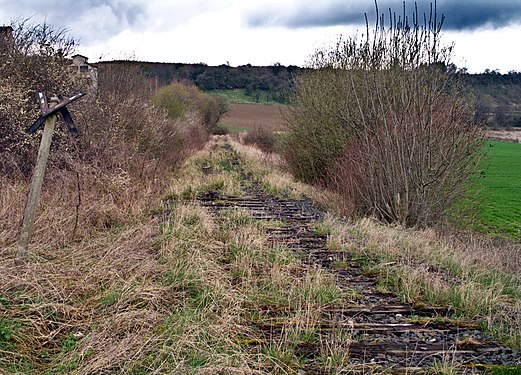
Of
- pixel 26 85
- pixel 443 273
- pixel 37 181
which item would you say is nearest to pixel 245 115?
pixel 26 85

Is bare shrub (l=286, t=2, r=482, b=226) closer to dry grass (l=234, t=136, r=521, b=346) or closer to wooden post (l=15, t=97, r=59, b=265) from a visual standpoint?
dry grass (l=234, t=136, r=521, b=346)

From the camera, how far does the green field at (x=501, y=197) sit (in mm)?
18273

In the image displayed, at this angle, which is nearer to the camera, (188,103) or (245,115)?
(188,103)

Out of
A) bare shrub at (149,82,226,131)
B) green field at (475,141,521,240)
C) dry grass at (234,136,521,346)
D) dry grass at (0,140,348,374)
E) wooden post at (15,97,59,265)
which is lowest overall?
green field at (475,141,521,240)

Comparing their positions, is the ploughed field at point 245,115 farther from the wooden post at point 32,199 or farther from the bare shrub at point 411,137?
the wooden post at point 32,199

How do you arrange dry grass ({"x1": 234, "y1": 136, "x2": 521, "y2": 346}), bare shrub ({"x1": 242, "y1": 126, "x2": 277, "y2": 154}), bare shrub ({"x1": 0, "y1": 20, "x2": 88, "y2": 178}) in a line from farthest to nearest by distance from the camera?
bare shrub ({"x1": 242, "y1": 126, "x2": 277, "y2": 154})
bare shrub ({"x1": 0, "y1": 20, "x2": 88, "y2": 178})
dry grass ({"x1": 234, "y1": 136, "x2": 521, "y2": 346})

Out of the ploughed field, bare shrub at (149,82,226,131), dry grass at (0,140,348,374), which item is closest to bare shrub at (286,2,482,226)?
dry grass at (0,140,348,374)

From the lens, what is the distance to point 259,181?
19406 mm

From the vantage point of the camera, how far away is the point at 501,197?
1096 inches

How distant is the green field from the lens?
60.0ft

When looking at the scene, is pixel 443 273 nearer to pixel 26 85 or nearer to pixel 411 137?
pixel 411 137

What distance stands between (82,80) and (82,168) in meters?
4.76

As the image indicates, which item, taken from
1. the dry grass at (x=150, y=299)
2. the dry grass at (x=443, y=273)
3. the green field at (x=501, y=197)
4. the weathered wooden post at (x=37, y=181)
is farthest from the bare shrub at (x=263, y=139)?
the weathered wooden post at (x=37, y=181)

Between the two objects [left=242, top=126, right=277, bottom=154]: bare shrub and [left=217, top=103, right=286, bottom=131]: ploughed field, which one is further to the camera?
[left=217, top=103, right=286, bottom=131]: ploughed field
